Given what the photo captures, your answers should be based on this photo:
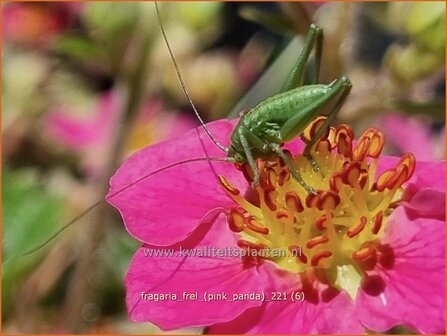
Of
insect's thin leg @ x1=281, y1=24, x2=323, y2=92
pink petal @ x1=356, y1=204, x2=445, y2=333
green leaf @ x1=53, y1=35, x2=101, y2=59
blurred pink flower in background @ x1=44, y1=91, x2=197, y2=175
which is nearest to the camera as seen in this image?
pink petal @ x1=356, y1=204, x2=445, y2=333

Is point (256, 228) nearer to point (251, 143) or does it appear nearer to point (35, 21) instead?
point (251, 143)

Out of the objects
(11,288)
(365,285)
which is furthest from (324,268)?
(11,288)

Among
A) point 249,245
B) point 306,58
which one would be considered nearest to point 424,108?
point 306,58

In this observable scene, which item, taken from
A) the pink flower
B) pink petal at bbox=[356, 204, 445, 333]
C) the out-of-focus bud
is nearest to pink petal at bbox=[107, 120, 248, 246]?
the pink flower

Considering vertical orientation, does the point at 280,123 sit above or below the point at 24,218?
above

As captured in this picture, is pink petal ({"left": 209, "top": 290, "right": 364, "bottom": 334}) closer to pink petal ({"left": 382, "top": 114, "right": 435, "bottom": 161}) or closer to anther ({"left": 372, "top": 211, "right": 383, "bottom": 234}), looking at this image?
anther ({"left": 372, "top": 211, "right": 383, "bottom": 234})

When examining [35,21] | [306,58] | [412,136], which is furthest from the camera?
[35,21]
